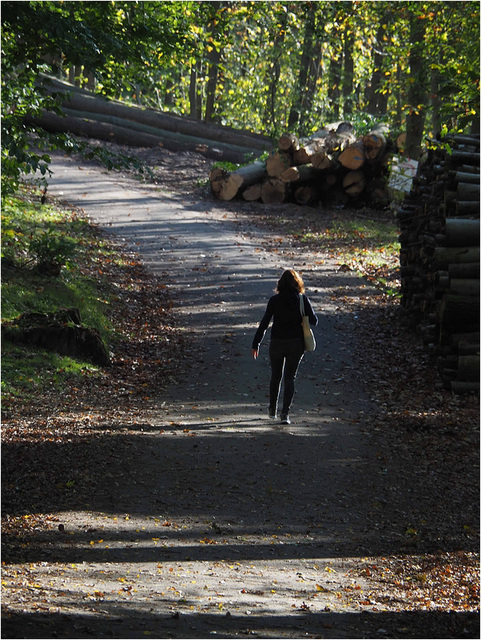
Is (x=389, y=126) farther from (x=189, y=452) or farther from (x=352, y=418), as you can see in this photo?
(x=189, y=452)

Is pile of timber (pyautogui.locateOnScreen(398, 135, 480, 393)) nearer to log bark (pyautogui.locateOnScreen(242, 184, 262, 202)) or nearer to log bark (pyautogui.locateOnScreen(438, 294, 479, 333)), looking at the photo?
log bark (pyautogui.locateOnScreen(438, 294, 479, 333))

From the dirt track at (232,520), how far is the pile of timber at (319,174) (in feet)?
34.1

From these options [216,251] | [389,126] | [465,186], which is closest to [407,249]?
[465,186]

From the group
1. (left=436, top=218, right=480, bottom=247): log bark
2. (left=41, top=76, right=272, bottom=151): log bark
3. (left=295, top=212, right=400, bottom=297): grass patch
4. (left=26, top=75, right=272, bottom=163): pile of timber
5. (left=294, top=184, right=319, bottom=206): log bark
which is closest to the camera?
(left=436, top=218, right=480, bottom=247): log bark

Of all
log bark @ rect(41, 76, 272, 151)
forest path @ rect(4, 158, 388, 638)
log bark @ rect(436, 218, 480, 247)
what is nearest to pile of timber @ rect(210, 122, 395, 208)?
log bark @ rect(41, 76, 272, 151)

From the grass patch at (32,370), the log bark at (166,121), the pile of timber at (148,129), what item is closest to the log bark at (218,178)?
the pile of timber at (148,129)

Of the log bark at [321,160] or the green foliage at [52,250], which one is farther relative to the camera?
the log bark at [321,160]

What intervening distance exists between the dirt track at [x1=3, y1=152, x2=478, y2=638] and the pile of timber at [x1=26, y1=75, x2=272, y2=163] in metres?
17.3

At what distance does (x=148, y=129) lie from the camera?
30.9 metres

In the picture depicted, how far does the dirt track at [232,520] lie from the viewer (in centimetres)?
502

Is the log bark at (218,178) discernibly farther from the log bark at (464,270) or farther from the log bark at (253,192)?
the log bark at (464,270)

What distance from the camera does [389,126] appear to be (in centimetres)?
2764

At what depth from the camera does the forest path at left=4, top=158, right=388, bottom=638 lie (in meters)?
5.06

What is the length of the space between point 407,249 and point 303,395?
18.3 ft
